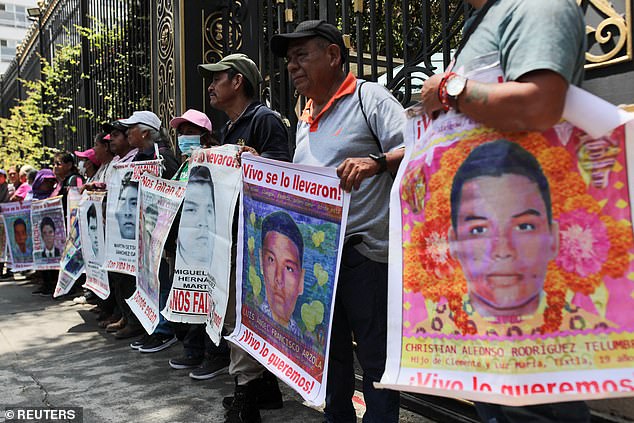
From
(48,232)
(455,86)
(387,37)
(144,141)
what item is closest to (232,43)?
(144,141)

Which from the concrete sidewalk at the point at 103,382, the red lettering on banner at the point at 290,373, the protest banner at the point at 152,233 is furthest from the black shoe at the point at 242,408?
the protest banner at the point at 152,233

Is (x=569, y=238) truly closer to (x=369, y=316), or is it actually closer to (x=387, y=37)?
(x=369, y=316)

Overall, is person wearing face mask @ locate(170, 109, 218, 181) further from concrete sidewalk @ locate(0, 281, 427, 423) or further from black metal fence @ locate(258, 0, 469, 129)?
concrete sidewalk @ locate(0, 281, 427, 423)

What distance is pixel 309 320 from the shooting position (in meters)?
2.61

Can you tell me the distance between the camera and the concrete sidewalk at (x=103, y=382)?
3549mm

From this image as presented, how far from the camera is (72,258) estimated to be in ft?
20.5

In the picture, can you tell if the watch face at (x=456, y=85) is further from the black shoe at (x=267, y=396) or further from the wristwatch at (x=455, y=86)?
the black shoe at (x=267, y=396)

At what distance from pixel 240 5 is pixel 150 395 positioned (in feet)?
11.0

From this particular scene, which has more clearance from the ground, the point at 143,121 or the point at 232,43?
the point at 232,43

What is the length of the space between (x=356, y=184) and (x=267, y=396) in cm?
181

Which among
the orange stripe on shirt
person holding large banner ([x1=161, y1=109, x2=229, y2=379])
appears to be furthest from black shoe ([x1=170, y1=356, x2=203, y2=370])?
the orange stripe on shirt

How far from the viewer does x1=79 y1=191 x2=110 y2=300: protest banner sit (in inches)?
219

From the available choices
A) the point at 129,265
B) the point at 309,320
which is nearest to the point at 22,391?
the point at 129,265

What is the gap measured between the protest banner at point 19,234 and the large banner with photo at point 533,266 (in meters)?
7.33
